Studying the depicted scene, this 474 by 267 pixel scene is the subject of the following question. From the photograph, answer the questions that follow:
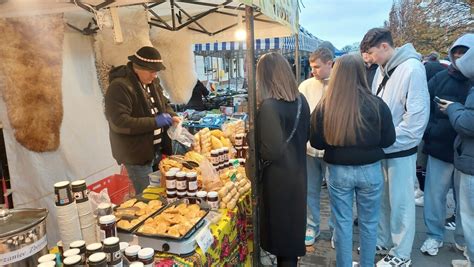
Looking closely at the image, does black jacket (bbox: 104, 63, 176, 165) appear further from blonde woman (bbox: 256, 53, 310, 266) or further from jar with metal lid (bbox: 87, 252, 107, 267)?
jar with metal lid (bbox: 87, 252, 107, 267)

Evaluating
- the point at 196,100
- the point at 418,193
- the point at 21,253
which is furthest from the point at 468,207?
the point at 196,100

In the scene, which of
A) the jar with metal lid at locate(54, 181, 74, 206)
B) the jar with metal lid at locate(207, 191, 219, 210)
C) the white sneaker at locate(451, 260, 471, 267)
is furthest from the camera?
the white sneaker at locate(451, 260, 471, 267)

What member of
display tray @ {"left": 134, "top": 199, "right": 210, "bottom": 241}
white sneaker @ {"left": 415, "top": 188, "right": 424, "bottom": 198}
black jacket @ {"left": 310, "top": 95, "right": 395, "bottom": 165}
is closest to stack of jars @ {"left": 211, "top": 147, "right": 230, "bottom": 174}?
display tray @ {"left": 134, "top": 199, "right": 210, "bottom": 241}

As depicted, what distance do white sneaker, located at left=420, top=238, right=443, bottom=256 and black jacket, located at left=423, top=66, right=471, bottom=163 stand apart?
739 mm

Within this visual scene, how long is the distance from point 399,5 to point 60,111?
46.6 feet

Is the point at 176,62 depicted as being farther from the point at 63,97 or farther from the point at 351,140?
the point at 351,140

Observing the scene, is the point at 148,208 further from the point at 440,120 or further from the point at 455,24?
the point at 455,24

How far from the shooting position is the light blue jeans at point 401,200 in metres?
2.50

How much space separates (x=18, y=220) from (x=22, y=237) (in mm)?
82

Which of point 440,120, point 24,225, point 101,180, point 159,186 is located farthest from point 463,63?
point 101,180

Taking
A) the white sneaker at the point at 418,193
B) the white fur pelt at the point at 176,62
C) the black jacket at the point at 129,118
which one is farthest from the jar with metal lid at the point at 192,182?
the white sneaker at the point at 418,193

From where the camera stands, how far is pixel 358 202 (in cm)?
234

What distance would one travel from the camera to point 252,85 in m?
2.02

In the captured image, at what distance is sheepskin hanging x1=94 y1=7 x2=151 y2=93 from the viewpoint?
134 inches
